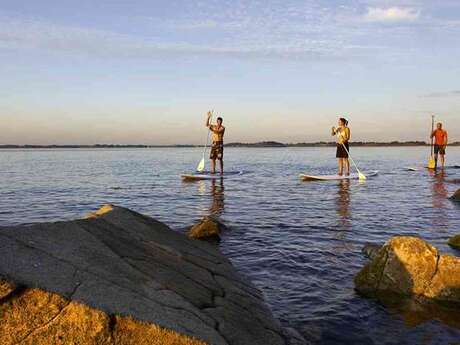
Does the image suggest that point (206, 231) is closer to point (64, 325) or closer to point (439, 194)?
point (64, 325)

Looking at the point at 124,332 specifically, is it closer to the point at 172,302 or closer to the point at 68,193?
the point at 172,302

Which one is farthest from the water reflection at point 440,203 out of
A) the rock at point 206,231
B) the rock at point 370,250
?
the rock at point 206,231

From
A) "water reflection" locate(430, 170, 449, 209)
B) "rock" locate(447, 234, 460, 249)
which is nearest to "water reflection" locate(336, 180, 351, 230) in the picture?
"rock" locate(447, 234, 460, 249)

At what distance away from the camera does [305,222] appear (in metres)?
12.2

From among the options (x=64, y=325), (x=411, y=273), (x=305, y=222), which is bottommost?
(x=305, y=222)

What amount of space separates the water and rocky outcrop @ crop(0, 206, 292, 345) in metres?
1.08

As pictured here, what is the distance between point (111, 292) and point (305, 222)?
345 inches

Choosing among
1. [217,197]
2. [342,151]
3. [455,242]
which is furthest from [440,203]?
[342,151]

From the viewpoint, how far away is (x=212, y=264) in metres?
6.72

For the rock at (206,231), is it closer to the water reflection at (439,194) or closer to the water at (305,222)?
the water at (305,222)

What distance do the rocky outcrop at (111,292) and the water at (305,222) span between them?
1.08 m

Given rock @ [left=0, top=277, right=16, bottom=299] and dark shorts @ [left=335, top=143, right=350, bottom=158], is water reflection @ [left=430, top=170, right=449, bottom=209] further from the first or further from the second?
rock @ [left=0, top=277, right=16, bottom=299]

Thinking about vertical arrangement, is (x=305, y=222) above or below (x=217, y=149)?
below

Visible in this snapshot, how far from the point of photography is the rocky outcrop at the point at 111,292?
367 centimetres
